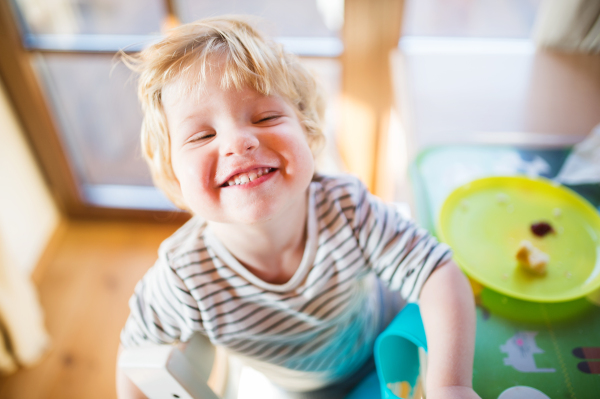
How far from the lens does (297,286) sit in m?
0.64

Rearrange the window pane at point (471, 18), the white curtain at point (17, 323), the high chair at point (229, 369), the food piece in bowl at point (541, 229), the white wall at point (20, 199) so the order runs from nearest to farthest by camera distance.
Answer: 1. the high chair at point (229, 369)
2. the food piece in bowl at point (541, 229)
3. the white curtain at point (17, 323)
4. the window pane at point (471, 18)
5. the white wall at point (20, 199)

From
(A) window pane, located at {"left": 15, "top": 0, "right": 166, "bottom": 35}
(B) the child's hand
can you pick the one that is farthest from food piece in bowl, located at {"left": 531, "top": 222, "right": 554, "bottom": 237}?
(A) window pane, located at {"left": 15, "top": 0, "right": 166, "bottom": 35}

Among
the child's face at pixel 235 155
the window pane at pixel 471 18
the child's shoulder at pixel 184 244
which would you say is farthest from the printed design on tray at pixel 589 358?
the window pane at pixel 471 18

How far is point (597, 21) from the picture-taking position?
1.02 meters

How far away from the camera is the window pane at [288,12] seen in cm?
132

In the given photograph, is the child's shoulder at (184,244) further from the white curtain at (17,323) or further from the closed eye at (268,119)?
the white curtain at (17,323)

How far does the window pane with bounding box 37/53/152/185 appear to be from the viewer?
1.51 m

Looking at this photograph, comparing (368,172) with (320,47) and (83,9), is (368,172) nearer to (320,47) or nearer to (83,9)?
(320,47)

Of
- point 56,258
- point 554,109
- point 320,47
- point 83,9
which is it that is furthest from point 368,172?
point 56,258

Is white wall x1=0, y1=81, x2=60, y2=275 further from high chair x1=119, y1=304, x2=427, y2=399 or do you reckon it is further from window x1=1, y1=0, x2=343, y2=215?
high chair x1=119, y1=304, x2=427, y2=399

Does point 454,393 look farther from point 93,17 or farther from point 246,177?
point 93,17

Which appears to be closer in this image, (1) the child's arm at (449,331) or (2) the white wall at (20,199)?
(1) the child's arm at (449,331)

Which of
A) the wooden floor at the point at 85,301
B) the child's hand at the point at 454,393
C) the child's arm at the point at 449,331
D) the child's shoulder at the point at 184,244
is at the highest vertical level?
the child's shoulder at the point at 184,244

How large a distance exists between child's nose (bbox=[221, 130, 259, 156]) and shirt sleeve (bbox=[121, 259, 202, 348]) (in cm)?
22
